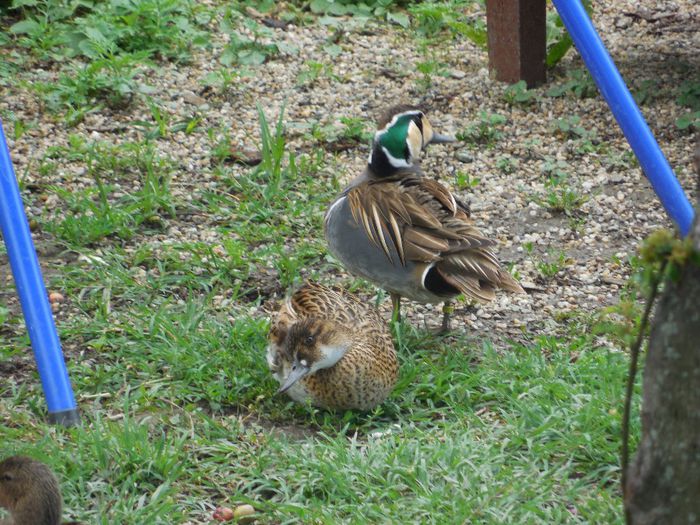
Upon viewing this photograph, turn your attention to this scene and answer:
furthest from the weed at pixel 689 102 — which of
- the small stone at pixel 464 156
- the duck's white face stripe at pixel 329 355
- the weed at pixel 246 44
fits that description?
the duck's white face stripe at pixel 329 355

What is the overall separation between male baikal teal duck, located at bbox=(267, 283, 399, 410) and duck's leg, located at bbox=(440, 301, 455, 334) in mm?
500

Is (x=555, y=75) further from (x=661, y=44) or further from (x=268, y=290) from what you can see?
(x=268, y=290)

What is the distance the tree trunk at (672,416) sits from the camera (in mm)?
2273

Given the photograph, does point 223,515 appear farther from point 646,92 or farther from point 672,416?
point 646,92

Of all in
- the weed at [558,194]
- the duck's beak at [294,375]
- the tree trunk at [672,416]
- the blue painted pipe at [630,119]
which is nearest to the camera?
the tree trunk at [672,416]

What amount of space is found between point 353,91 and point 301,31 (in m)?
1.10

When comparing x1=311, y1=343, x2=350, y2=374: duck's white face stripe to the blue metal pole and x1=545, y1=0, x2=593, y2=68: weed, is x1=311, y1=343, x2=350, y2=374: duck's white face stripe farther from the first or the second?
x1=545, y1=0, x2=593, y2=68: weed

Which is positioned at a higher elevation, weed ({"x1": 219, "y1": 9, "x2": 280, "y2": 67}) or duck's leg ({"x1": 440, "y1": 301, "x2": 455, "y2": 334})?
weed ({"x1": 219, "y1": 9, "x2": 280, "y2": 67})

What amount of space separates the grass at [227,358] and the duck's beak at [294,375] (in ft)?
0.66

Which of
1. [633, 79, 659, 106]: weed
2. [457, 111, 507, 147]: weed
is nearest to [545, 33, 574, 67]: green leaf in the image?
[633, 79, 659, 106]: weed

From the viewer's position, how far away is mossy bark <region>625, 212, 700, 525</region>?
2273 millimetres

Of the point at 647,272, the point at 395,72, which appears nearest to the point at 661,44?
the point at 395,72

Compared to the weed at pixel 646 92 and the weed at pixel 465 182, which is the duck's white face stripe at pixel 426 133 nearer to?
the weed at pixel 465 182

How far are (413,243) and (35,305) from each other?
1.71 metres
